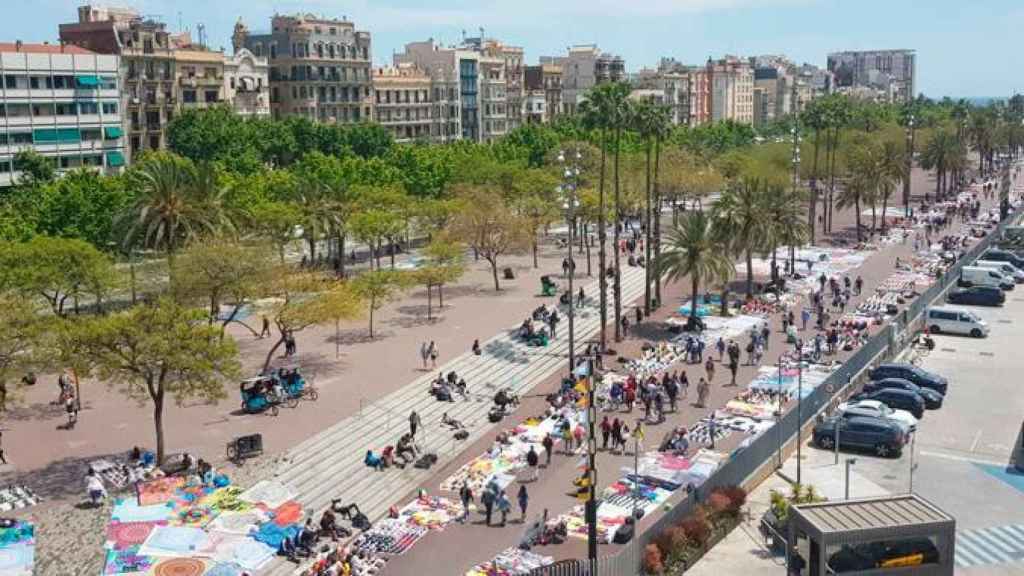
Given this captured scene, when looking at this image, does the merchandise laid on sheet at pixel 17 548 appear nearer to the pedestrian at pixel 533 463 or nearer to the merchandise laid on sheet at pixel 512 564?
the merchandise laid on sheet at pixel 512 564

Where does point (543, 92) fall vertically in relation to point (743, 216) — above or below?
above

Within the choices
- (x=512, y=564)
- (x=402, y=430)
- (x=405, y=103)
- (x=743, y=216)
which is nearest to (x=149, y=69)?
(x=405, y=103)

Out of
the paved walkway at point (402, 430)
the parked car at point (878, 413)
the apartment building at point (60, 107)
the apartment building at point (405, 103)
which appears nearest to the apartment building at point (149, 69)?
the apartment building at point (60, 107)

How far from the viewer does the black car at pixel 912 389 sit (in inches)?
1577

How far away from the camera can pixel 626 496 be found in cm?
3111

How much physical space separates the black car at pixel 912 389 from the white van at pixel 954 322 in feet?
43.8

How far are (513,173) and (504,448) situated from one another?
50636 millimetres

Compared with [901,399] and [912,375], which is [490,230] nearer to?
[912,375]

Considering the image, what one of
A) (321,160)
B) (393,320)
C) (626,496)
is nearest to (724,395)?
(626,496)

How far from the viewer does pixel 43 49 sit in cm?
8475

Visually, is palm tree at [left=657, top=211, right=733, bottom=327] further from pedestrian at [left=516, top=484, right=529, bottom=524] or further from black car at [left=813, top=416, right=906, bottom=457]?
pedestrian at [left=516, top=484, right=529, bottom=524]

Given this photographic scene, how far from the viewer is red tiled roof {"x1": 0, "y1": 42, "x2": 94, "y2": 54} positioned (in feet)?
267

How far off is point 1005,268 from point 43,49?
76.0 metres

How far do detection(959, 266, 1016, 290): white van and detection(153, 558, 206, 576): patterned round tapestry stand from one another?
170 ft
